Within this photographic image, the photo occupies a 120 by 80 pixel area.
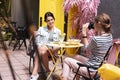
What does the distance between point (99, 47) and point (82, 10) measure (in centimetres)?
259

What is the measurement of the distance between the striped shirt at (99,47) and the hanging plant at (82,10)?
7.47ft

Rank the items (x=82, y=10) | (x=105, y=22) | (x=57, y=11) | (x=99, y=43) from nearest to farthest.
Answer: (x=99, y=43) → (x=105, y=22) → (x=82, y=10) → (x=57, y=11)

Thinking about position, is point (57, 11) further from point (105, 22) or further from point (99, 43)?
point (99, 43)

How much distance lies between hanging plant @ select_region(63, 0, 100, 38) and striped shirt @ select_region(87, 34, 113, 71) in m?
2.28

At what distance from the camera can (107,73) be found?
236 cm

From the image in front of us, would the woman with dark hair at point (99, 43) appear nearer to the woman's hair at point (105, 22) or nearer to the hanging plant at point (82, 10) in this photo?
the woman's hair at point (105, 22)

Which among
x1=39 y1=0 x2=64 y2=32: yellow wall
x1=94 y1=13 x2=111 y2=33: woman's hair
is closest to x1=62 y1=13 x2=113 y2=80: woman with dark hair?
x1=94 y1=13 x2=111 y2=33: woman's hair

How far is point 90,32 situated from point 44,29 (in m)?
1.16

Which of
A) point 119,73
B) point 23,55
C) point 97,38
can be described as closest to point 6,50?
point 119,73

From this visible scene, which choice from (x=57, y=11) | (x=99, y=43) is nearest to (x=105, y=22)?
(x=99, y=43)

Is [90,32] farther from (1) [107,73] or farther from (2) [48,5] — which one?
(1) [107,73]

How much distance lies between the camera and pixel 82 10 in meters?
6.49

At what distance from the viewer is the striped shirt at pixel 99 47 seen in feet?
13.2

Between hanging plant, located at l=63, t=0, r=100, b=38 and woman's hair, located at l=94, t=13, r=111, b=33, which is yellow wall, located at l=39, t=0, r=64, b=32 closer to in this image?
hanging plant, located at l=63, t=0, r=100, b=38
